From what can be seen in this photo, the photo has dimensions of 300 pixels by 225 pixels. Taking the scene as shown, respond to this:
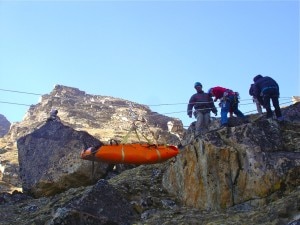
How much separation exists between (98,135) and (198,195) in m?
38.1

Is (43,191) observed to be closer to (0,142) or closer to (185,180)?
(185,180)

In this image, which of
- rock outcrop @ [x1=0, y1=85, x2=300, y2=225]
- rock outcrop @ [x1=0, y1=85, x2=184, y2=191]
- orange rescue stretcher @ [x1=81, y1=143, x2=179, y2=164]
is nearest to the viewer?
rock outcrop @ [x1=0, y1=85, x2=300, y2=225]

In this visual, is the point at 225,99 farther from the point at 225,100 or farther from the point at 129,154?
the point at 129,154

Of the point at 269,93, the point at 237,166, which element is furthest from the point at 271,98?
the point at 237,166

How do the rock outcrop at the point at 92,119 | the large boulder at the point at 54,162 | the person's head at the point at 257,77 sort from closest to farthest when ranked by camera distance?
1. the person's head at the point at 257,77
2. the large boulder at the point at 54,162
3. the rock outcrop at the point at 92,119

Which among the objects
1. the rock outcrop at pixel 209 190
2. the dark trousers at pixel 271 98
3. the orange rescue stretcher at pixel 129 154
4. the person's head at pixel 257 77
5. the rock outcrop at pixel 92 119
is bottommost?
the rock outcrop at pixel 209 190

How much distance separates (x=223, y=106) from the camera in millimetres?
14344

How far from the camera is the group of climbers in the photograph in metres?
13.6

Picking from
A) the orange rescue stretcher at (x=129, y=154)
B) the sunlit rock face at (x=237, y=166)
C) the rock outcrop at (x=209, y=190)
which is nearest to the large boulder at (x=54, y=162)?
the rock outcrop at (x=209, y=190)

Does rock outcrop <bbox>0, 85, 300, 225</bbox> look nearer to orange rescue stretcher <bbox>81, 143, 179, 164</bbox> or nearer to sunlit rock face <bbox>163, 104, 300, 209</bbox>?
sunlit rock face <bbox>163, 104, 300, 209</bbox>

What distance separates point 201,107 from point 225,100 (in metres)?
0.98

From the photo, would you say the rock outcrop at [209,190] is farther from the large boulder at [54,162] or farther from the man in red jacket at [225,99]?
the man in red jacket at [225,99]

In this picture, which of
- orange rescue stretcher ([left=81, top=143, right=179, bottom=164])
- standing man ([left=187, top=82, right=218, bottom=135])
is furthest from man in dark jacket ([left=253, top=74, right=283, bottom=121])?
orange rescue stretcher ([left=81, top=143, right=179, bottom=164])

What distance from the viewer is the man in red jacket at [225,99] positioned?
46.7 ft
